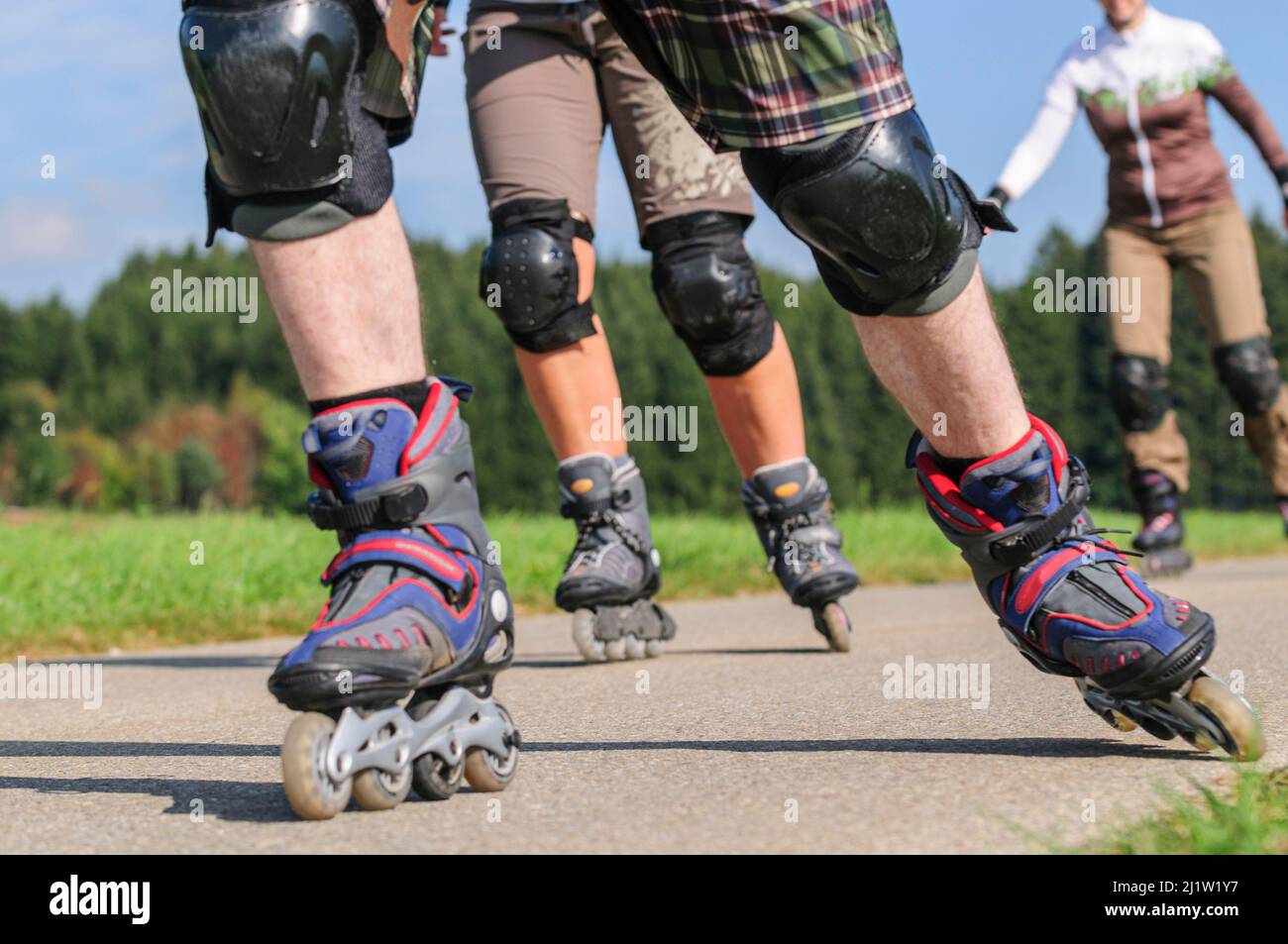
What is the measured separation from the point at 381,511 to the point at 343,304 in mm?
274

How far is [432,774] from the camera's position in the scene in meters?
1.81

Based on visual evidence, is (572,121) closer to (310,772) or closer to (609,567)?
(609,567)

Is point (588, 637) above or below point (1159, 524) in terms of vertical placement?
below

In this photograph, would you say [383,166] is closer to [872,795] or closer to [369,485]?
[369,485]

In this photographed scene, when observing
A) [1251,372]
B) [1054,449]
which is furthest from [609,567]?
[1251,372]

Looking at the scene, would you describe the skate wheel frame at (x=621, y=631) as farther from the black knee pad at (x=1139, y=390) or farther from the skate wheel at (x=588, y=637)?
the black knee pad at (x=1139, y=390)

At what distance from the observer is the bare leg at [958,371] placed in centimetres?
201

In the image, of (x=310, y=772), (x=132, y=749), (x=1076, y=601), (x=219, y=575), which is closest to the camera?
(x=310, y=772)

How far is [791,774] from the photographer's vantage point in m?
1.91

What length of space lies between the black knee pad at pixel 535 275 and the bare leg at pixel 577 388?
0.03m

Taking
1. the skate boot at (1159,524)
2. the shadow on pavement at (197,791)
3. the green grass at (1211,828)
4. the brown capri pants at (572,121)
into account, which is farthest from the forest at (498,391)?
the green grass at (1211,828)

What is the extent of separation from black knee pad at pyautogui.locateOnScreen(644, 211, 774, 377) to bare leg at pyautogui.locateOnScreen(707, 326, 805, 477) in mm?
34

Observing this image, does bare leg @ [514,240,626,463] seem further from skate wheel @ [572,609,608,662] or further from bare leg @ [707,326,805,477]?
skate wheel @ [572,609,608,662]

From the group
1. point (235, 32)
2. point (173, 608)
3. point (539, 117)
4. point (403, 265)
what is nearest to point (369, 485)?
point (403, 265)
